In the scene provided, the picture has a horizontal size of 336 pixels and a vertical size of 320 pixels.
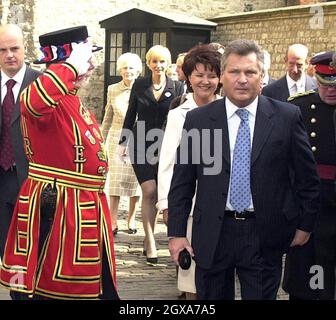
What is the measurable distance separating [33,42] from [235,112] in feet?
79.2

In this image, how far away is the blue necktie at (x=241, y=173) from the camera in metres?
4.35

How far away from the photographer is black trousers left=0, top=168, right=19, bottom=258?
19.1 ft

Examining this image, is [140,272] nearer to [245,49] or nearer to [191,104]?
[191,104]

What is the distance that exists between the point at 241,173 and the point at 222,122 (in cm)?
31

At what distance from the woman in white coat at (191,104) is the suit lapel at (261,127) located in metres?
1.04

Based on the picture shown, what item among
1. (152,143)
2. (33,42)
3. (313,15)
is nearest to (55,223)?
(152,143)

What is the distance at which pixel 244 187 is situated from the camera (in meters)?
4.36

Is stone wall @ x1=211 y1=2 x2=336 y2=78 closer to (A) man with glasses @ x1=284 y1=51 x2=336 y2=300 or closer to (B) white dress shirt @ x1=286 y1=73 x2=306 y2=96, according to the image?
(B) white dress shirt @ x1=286 y1=73 x2=306 y2=96

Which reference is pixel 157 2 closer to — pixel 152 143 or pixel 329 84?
pixel 152 143

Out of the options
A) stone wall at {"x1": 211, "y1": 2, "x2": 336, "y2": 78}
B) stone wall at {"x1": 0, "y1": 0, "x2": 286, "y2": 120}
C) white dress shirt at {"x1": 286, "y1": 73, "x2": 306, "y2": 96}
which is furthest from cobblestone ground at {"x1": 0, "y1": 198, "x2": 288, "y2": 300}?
stone wall at {"x1": 0, "y1": 0, "x2": 286, "y2": 120}

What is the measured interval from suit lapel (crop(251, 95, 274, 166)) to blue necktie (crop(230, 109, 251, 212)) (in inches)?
1.6

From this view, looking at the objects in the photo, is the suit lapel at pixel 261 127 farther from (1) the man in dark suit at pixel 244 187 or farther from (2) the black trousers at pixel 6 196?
(2) the black trousers at pixel 6 196

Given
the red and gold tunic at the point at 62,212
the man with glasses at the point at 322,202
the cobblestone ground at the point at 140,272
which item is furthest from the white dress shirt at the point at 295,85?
the red and gold tunic at the point at 62,212

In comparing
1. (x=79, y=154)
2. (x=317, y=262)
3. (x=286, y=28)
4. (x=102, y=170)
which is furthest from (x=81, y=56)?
(x=286, y=28)
